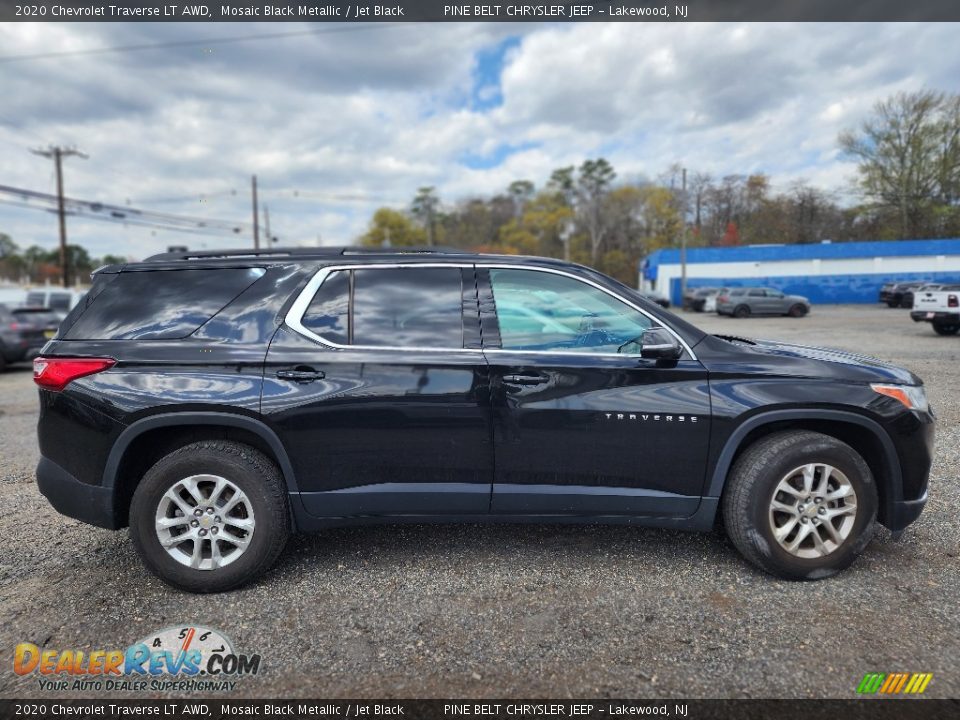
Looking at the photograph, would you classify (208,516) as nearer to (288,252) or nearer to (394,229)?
(288,252)

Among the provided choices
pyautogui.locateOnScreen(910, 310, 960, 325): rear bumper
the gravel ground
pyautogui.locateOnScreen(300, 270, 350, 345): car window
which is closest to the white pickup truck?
pyautogui.locateOnScreen(910, 310, 960, 325): rear bumper

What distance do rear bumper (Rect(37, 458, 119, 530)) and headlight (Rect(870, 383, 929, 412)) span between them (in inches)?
160

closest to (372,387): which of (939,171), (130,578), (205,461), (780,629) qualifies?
(205,461)

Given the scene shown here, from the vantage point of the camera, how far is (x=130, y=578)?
3.00 metres

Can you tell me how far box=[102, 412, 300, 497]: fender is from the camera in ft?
9.17

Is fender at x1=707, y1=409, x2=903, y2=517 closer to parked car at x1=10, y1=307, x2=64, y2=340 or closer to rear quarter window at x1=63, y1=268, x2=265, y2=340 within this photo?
rear quarter window at x1=63, y1=268, x2=265, y2=340

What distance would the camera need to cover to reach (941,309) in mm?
14156

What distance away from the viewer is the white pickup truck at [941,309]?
1398 cm

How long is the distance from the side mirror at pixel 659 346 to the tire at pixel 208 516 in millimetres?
2038

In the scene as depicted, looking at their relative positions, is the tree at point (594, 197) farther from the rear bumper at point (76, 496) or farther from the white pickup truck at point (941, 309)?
the rear bumper at point (76, 496)

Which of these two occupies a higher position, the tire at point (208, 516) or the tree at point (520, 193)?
the tree at point (520, 193)

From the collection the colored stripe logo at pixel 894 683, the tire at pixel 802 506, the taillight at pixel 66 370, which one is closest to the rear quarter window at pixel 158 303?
the taillight at pixel 66 370

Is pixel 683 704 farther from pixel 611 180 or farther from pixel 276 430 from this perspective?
pixel 611 180

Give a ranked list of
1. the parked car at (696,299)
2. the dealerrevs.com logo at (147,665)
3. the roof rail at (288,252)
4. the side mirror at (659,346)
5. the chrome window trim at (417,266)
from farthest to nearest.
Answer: the parked car at (696,299) < the roof rail at (288,252) < the chrome window trim at (417,266) < the side mirror at (659,346) < the dealerrevs.com logo at (147,665)
